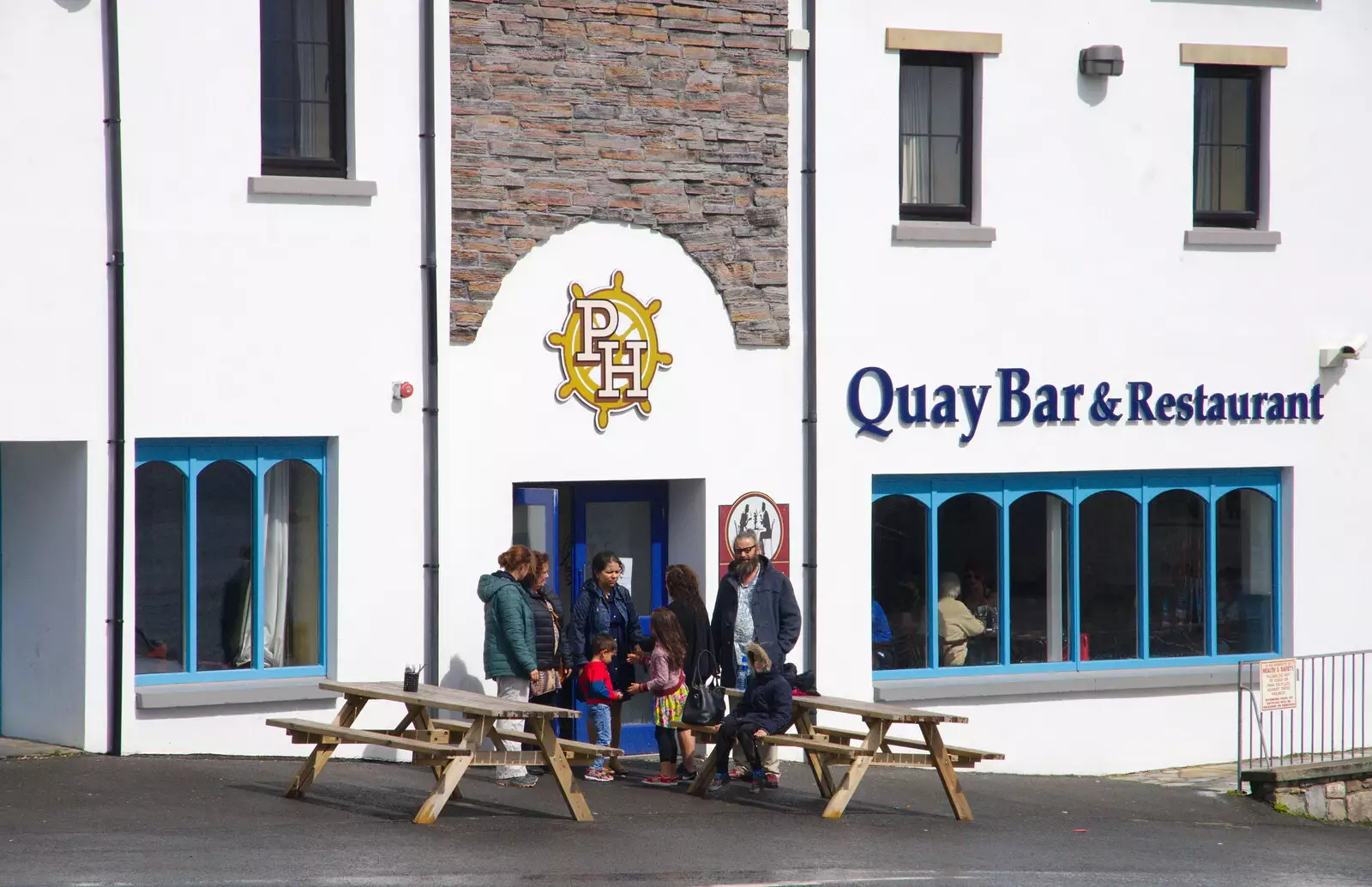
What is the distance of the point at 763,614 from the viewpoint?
12.5 m

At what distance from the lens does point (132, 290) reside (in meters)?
12.3

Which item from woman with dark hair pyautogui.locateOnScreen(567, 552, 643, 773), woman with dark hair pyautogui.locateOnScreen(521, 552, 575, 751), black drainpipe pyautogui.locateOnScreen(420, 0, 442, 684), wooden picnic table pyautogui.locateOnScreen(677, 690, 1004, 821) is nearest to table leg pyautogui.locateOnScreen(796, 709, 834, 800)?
wooden picnic table pyautogui.locateOnScreen(677, 690, 1004, 821)

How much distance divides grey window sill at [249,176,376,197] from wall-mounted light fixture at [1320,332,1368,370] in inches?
329

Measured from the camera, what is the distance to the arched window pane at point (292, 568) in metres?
13.2

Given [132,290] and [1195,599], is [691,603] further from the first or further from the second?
[1195,599]

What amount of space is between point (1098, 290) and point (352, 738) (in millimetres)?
7650

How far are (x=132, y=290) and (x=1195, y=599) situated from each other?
9254 millimetres

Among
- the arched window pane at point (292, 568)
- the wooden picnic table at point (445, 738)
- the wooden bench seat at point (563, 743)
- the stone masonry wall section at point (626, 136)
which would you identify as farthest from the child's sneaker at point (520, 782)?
the stone masonry wall section at point (626, 136)

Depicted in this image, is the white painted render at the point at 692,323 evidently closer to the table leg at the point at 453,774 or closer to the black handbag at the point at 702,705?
the black handbag at the point at 702,705

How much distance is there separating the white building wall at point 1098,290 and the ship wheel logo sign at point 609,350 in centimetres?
151

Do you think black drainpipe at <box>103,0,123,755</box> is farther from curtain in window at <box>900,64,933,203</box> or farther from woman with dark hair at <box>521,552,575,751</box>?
curtain in window at <box>900,64,933,203</box>

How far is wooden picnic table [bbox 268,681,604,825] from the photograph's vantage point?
1066cm

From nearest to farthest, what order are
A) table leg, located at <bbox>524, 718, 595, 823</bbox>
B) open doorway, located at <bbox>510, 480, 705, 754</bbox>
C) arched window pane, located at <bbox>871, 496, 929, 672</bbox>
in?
table leg, located at <bbox>524, 718, 595, 823</bbox> < open doorway, located at <bbox>510, 480, 705, 754</bbox> < arched window pane, located at <bbox>871, 496, 929, 672</bbox>

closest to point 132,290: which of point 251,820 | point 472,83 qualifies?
point 472,83
